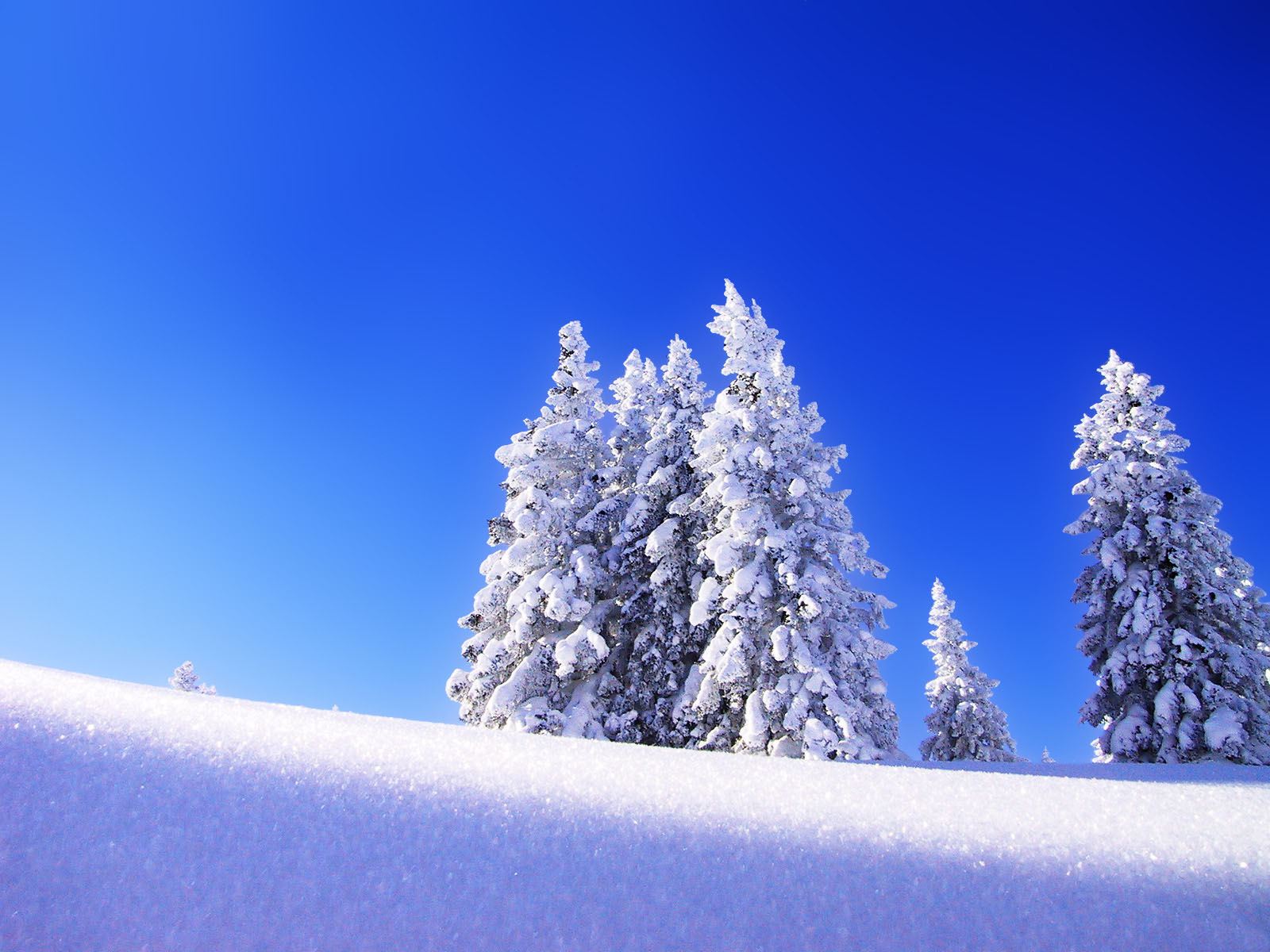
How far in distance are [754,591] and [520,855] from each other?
48.8 feet

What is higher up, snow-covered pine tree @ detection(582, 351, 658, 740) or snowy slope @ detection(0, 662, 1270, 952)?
snow-covered pine tree @ detection(582, 351, 658, 740)

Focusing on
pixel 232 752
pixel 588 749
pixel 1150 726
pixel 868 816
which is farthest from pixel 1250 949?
pixel 1150 726

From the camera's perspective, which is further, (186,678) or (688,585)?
(186,678)

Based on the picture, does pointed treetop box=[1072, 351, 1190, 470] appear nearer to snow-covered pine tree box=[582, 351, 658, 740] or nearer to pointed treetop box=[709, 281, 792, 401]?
pointed treetop box=[709, 281, 792, 401]

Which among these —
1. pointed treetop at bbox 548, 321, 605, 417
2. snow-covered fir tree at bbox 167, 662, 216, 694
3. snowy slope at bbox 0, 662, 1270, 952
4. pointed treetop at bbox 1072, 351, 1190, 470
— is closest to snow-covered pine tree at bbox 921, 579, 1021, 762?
pointed treetop at bbox 1072, 351, 1190, 470

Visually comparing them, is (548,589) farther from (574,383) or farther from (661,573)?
(574,383)

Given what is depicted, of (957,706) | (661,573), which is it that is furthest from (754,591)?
(957,706)

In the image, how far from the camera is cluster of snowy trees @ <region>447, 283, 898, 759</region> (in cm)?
1616

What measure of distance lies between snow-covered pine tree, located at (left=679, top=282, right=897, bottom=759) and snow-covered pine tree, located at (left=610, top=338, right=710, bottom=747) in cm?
91

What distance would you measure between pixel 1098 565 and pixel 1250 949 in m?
23.5

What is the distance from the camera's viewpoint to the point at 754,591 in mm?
16484

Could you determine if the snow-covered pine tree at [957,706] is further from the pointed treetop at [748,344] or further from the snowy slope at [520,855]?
the snowy slope at [520,855]

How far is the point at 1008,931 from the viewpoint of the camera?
1.99 metres

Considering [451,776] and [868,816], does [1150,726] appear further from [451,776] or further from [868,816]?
[451,776]
